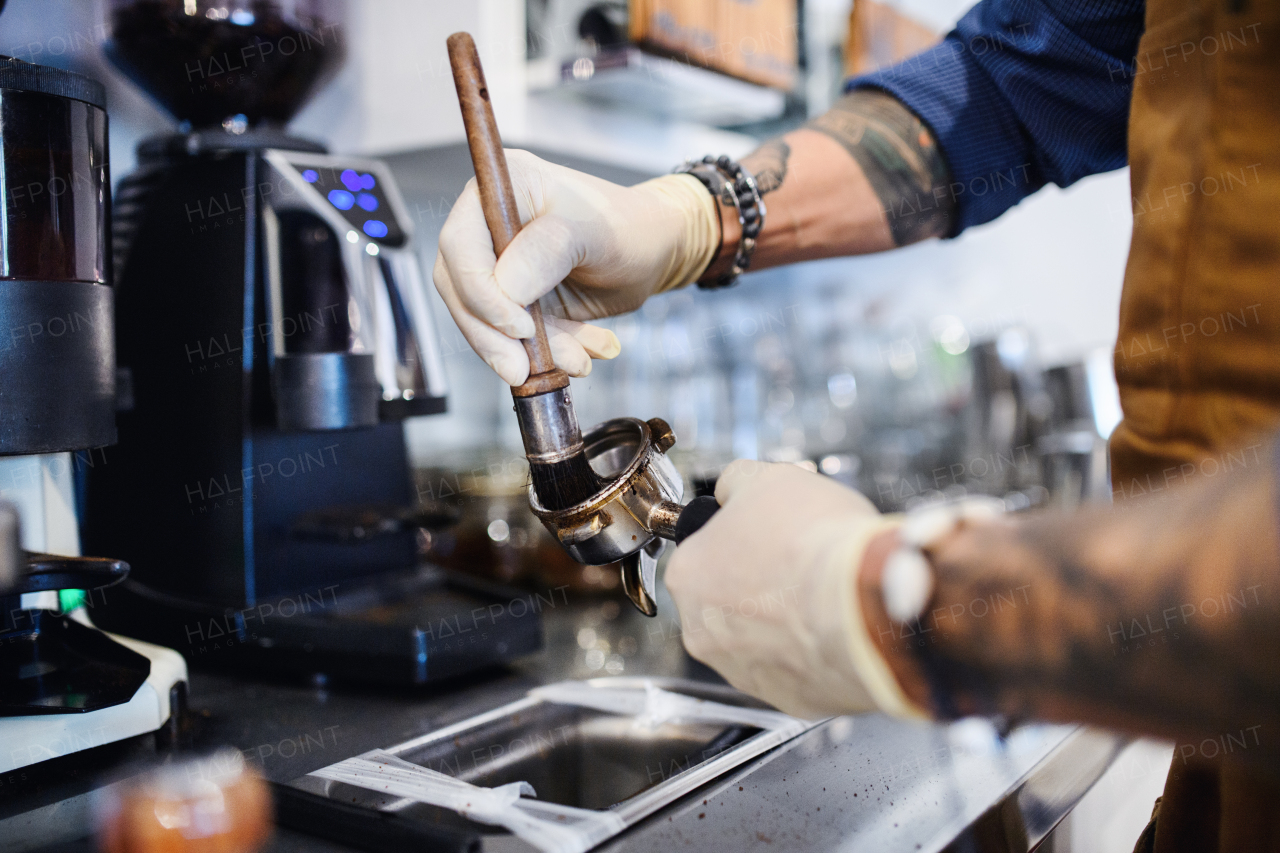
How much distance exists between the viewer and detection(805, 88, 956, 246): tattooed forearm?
83 cm

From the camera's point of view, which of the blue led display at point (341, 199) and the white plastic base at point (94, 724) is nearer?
the white plastic base at point (94, 724)

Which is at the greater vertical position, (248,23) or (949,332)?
(248,23)

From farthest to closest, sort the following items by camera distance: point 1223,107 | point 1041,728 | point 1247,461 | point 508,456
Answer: point 508,456
point 1041,728
point 1223,107
point 1247,461

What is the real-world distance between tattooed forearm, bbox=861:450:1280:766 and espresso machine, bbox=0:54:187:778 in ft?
1.67

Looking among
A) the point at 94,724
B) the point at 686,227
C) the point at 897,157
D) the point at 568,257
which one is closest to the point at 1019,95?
the point at 897,157

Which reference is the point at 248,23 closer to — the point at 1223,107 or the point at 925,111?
the point at 925,111

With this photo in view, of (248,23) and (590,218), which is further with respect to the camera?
(248,23)

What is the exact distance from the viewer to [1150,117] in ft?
2.12

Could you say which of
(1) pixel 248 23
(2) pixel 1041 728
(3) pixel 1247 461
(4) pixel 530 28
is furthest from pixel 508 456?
(3) pixel 1247 461

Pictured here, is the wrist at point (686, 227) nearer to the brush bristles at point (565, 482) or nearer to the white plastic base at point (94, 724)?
the brush bristles at point (565, 482)

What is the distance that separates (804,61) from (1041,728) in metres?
1.31

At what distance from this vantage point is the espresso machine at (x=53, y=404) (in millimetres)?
595

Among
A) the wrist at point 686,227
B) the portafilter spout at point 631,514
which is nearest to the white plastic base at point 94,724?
the portafilter spout at point 631,514

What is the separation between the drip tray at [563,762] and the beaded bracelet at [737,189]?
38 cm
